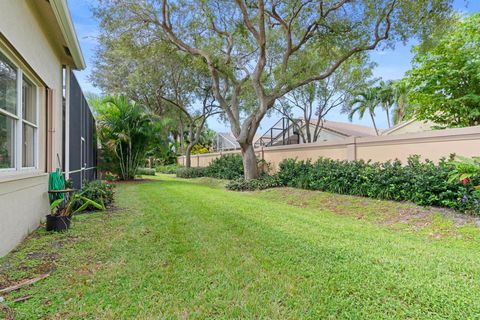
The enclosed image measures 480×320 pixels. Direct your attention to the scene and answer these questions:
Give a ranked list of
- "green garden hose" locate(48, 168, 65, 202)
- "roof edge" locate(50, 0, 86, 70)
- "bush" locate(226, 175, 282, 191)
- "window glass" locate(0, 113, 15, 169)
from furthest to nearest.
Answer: "bush" locate(226, 175, 282, 191) < "green garden hose" locate(48, 168, 65, 202) < "roof edge" locate(50, 0, 86, 70) < "window glass" locate(0, 113, 15, 169)

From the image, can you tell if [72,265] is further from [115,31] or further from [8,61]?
[115,31]

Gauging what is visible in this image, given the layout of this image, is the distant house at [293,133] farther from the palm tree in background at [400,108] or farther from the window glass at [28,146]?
the window glass at [28,146]

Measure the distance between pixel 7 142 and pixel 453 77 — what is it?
42.4 feet

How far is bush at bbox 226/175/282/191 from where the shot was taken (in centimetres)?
1064

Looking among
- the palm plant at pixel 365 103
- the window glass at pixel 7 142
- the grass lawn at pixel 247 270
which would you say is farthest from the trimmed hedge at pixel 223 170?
the palm plant at pixel 365 103

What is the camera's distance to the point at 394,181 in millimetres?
6445

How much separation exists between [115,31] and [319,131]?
1720 centimetres

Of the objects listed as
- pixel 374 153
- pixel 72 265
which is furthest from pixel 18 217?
pixel 374 153

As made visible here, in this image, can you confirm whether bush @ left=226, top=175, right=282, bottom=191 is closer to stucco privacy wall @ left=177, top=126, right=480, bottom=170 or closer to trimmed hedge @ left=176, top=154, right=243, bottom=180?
stucco privacy wall @ left=177, top=126, right=480, bottom=170

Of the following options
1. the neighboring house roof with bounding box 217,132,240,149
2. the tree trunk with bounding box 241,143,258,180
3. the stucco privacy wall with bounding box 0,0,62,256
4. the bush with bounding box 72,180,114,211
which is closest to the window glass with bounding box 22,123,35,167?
the stucco privacy wall with bounding box 0,0,62,256

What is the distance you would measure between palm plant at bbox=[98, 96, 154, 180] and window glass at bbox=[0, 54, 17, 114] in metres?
9.27

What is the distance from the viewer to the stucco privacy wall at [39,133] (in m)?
3.06

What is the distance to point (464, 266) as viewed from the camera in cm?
306

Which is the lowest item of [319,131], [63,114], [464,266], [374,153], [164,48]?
[464,266]
